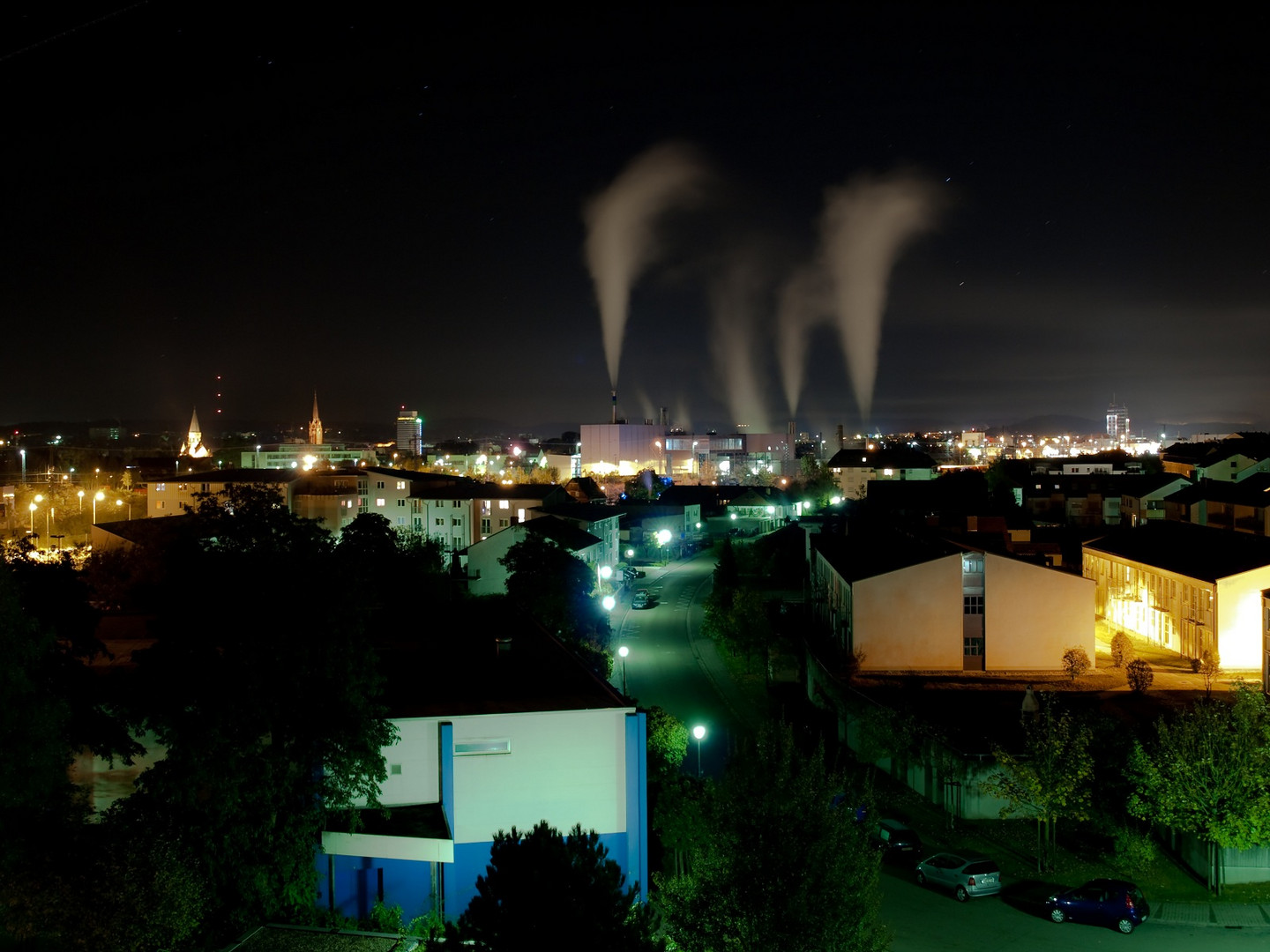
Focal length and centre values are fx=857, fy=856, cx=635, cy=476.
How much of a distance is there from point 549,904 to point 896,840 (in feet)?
21.6

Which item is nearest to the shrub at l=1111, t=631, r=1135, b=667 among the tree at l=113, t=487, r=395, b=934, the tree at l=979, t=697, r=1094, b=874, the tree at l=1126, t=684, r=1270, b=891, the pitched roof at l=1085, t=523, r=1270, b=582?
the pitched roof at l=1085, t=523, r=1270, b=582

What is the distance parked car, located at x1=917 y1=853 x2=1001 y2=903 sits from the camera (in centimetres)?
870

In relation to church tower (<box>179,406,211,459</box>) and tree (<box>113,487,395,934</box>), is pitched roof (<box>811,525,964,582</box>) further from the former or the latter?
church tower (<box>179,406,211,459</box>)

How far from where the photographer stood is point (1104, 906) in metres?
8.15

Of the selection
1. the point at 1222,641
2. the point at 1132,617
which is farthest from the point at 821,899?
the point at 1132,617

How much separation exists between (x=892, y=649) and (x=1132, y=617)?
24.8ft

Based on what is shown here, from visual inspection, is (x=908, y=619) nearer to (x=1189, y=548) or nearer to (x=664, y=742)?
(x=1189, y=548)

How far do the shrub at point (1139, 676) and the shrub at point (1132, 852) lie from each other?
602 cm

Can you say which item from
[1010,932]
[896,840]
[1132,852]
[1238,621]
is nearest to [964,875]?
[1010,932]

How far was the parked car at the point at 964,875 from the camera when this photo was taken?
870cm

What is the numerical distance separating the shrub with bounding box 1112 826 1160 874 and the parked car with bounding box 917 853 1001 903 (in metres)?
1.49

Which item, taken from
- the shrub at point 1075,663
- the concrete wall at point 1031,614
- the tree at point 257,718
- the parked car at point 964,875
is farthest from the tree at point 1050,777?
the tree at point 257,718

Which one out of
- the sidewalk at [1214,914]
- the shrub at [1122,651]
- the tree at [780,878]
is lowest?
Result: the sidewalk at [1214,914]

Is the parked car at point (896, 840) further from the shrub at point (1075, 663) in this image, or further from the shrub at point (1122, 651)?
the shrub at point (1122, 651)
